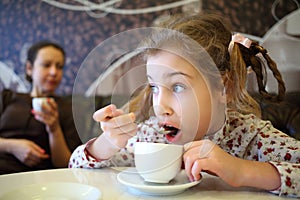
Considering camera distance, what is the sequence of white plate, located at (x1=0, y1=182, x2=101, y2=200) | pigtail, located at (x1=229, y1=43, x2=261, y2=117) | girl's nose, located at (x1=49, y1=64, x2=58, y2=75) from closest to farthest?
white plate, located at (x1=0, y1=182, x2=101, y2=200) < pigtail, located at (x1=229, y1=43, x2=261, y2=117) < girl's nose, located at (x1=49, y1=64, x2=58, y2=75)

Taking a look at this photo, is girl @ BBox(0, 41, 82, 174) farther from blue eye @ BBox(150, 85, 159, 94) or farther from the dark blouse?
blue eye @ BBox(150, 85, 159, 94)

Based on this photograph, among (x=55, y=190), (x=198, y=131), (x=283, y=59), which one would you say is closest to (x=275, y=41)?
(x=283, y=59)

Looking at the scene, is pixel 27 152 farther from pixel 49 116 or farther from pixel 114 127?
pixel 114 127

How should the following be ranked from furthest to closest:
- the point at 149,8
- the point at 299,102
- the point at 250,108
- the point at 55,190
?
the point at 149,8 → the point at 299,102 → the point at 250,108 → the point at 55,190

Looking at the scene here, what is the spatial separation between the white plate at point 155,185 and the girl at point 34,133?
1.07 meters

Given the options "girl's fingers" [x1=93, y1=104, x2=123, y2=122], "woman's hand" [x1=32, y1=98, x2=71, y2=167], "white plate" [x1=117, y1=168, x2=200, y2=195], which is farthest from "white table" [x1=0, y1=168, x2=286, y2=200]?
"woman's hand" [x1=32, y1=98, x2=71, y2=167]

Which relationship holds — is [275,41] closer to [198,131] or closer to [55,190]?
[198,131]

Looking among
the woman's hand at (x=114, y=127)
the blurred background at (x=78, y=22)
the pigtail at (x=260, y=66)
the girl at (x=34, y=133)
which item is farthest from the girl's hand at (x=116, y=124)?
the blurred background at (x=78, y=22)

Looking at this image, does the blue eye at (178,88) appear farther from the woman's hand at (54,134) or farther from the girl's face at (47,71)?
the girl's face at (47,71)

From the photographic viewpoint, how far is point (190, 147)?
0.64 m

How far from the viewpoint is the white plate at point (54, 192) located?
0.60 metres

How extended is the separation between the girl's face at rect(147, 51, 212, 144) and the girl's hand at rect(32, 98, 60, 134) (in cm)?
126

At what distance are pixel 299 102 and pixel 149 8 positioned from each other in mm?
1208

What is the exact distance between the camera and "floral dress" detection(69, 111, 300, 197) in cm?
70
